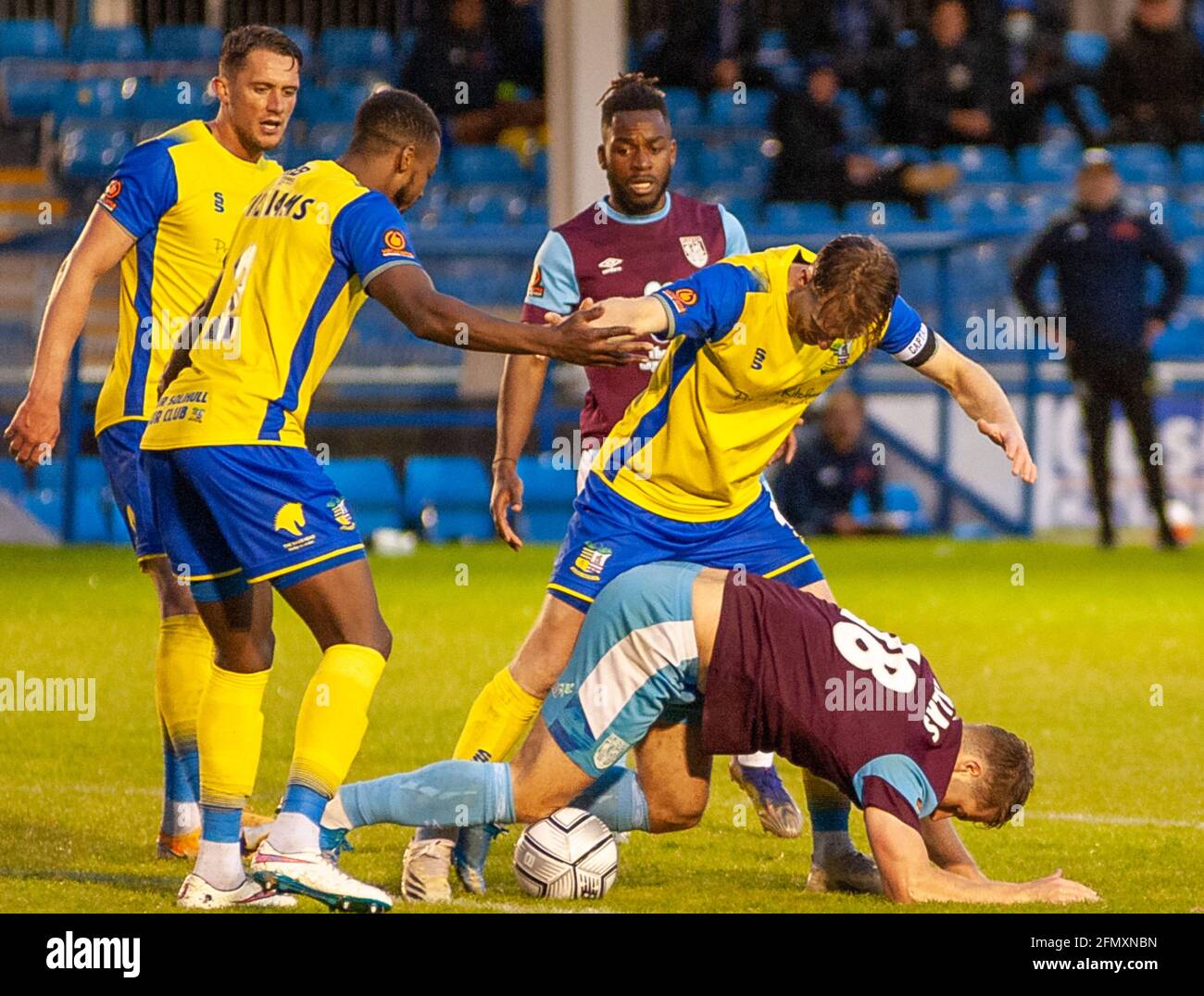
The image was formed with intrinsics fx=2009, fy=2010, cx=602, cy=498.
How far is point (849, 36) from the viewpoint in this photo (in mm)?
19953

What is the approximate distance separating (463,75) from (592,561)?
41.5 feet

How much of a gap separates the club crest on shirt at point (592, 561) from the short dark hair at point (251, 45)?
165 centimetres

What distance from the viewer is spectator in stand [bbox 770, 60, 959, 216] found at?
1741 cm

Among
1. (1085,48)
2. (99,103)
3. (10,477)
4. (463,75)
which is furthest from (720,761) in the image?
(1085,48)

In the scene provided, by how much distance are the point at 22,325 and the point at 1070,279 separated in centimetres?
784

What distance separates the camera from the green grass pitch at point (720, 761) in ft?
18.2

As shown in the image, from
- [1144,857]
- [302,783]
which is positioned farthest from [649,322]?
[1144,857]

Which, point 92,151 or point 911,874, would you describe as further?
point 92,151

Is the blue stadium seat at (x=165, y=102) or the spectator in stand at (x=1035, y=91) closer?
the blue stadium seat at (x=165, y=102)

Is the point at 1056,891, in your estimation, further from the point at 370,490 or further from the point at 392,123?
the point at 370,490

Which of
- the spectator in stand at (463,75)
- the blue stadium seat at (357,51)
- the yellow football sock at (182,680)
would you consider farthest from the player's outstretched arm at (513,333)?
the blue stadium seat at (357,51)

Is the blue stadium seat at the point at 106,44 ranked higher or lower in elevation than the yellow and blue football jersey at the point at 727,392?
higher

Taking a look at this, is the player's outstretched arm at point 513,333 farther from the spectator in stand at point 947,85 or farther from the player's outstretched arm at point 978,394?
the spectator in stand at point 947,85

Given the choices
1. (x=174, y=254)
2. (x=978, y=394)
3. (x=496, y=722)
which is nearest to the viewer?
(x=496, y=722)
